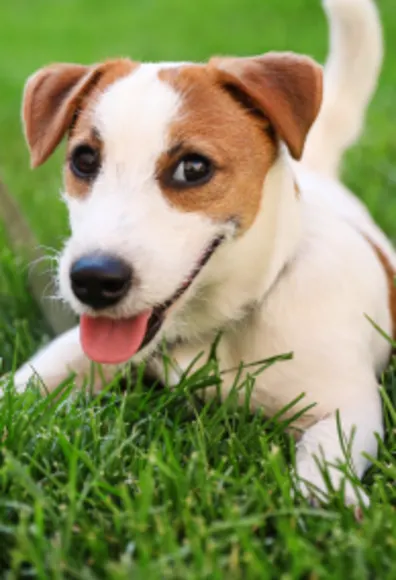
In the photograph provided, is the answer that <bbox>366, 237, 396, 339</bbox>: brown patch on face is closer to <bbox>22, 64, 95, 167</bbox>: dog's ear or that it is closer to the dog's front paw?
the dog's front paw

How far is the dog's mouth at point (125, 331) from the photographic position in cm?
249

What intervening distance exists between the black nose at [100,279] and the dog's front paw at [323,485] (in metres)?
0.65

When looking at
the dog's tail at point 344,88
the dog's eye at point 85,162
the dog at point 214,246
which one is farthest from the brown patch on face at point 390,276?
the dog's eye at point 85,162

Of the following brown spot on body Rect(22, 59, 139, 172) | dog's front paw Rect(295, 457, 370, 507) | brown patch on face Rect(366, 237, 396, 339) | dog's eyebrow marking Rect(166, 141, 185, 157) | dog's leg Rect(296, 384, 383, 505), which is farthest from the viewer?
brown patch on face Rect(366, 237, 396, 339)

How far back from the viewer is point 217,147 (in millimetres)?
2496

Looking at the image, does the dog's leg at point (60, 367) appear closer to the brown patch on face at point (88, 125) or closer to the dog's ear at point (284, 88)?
the brown patch on face at point (88, 125)

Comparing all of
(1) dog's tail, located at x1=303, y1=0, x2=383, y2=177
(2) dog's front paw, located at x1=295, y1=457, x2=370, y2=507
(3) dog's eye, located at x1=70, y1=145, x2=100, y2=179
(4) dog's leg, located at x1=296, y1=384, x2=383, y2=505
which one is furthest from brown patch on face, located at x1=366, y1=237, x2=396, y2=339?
(3) dog's eye, located at x1=70, y1=145, x2=100, y2=179

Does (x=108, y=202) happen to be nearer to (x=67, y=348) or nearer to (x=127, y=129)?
(x=127, y=129)

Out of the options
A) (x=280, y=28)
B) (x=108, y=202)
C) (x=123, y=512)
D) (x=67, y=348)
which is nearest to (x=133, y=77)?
(x=108, y=202)

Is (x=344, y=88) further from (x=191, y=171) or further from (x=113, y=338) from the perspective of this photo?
(x=113, y=338)

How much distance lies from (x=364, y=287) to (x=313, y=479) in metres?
0.77

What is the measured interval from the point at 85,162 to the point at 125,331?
489mm

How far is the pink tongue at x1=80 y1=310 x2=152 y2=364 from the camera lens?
2.49 meters

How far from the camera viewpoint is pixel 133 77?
2.57 metres
